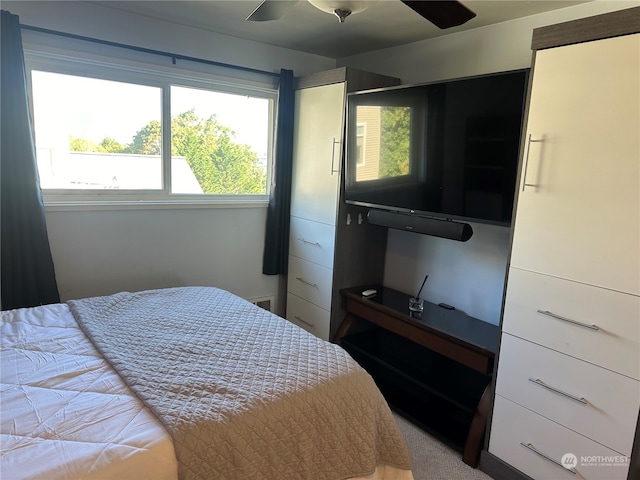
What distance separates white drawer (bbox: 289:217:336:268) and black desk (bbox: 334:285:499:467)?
0.33 m

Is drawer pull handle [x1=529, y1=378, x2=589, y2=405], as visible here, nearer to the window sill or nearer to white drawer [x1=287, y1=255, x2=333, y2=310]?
white drawer [x1=287, y1=255, x2=333, y2=310]

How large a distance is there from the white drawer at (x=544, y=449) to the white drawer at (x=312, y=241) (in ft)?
4.77

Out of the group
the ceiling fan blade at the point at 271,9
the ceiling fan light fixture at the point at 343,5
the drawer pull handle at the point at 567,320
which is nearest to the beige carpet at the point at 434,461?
the drawer pull handle at the point at 567,320

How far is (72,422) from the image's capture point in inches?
49.1

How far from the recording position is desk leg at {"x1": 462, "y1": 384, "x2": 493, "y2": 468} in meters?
2.13

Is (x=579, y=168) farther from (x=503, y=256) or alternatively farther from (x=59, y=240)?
(x=59, y=240)

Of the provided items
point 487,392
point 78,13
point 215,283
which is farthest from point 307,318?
point 78,13

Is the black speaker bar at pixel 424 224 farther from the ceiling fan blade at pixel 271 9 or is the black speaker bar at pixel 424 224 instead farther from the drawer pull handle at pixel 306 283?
the ceiling fan blade at pixel 271 9

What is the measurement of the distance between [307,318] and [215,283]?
0.78 m

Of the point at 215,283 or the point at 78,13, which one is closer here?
the point at 78,13

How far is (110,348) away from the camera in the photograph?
169cm

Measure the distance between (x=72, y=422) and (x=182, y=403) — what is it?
1.03 ft

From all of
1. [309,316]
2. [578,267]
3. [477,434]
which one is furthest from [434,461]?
[309,316]

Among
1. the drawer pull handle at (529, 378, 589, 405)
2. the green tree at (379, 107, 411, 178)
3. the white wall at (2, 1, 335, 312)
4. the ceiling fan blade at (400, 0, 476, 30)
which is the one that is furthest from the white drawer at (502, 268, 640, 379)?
the white wall at (2, 1, 335, 312)
